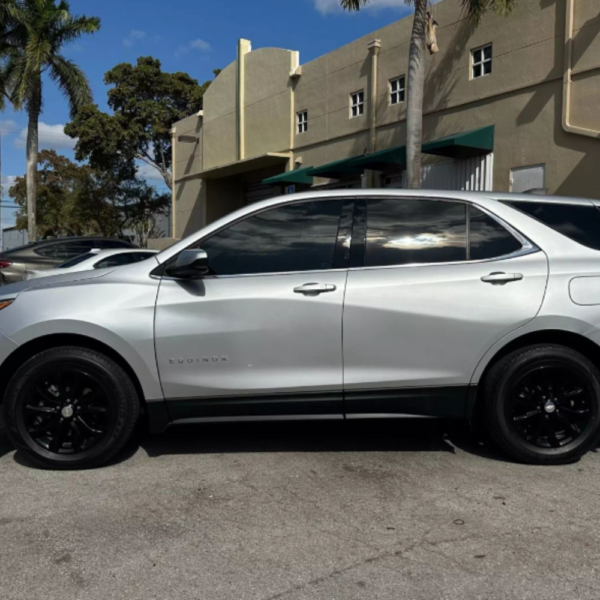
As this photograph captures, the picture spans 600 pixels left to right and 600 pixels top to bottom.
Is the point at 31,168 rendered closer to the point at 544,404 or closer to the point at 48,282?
the point at 48,282

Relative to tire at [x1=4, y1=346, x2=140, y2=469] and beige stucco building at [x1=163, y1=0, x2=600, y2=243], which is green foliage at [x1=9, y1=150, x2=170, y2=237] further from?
tire at [x1=4, y1=346, x2=140, y2=469]

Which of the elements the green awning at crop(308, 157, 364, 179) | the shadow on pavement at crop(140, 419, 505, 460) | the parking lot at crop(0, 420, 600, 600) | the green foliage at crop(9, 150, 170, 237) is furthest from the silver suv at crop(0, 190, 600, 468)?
the green foliage at crop(9, 150, 170, 237)

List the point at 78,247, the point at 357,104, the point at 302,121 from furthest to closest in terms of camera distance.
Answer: the point at 302,121
the point at 357,104
the point at 78,247

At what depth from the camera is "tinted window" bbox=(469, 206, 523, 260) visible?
402 cm

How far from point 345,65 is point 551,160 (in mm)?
7985

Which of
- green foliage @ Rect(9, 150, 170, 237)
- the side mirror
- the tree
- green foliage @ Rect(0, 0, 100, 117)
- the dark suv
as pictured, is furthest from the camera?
green foliage @ Rect(9, 150, 170, 237)

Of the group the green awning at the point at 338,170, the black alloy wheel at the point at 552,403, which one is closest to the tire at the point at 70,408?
the black alloy wheel at the point at 552,403

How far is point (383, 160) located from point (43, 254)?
8.51 meters

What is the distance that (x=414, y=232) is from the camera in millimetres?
4055

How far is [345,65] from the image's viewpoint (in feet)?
60.2

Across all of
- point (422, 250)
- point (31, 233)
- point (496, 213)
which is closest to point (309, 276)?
point (422, 250)

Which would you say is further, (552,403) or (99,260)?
(99,260)

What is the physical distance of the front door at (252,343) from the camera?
3832 millimetres

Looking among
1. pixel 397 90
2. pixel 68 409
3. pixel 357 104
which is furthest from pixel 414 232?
pixel 357 104
